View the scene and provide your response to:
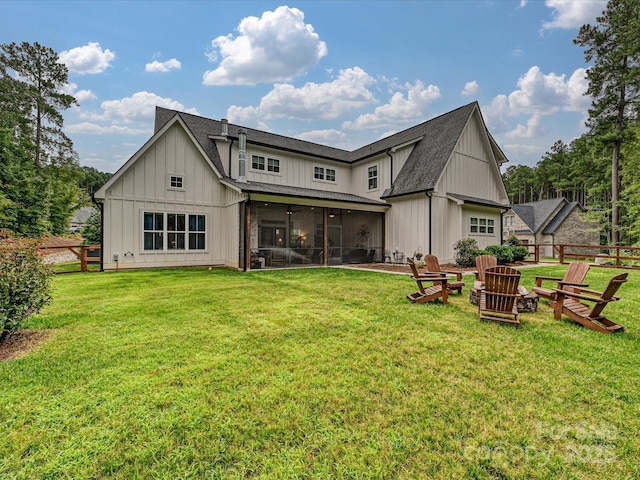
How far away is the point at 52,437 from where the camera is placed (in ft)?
6.89

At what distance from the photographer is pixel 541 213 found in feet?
101

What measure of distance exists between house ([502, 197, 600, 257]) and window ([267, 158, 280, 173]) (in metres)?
28.1

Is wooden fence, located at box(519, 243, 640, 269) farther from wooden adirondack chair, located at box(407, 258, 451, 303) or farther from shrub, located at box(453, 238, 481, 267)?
wooden adirondack chair, located at box(407, 258, 451, 303)

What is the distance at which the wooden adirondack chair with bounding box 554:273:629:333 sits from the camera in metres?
4.40

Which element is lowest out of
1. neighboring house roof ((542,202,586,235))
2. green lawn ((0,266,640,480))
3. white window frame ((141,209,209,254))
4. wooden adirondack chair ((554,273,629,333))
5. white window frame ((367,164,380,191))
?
green lawn ((0,266,640,480))

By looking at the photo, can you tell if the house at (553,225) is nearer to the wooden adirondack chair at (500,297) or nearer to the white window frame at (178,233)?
the wooden adirondack chair at (500,297)

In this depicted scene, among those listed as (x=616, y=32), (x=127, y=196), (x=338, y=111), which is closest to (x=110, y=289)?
(x=127, y=196)

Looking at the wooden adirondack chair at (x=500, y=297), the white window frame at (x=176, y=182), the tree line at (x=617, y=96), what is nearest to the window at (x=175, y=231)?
the white window frame at (x=176, y=182)

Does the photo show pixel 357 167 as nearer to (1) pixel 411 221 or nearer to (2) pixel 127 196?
(1) pixel 411 221

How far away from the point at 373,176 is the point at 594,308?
1411cm

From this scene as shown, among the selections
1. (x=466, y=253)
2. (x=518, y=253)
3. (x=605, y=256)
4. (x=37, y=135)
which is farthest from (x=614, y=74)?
(x=37, y=135)

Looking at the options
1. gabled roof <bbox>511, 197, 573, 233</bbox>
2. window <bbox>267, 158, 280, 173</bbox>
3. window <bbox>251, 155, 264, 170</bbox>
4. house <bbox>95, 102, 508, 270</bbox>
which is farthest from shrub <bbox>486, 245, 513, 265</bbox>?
gabled roof <bbox>511, 197, 573, 233</bbox>

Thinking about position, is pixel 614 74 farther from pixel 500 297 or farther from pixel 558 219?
pixel 500 297

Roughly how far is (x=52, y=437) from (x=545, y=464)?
3596 mm
